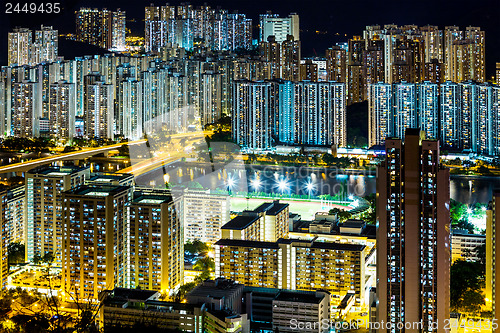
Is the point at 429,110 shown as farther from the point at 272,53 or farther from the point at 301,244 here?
the point at 301,244

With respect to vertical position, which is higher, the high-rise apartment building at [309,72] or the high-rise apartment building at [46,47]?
the high-rise apartment building at [46,47]

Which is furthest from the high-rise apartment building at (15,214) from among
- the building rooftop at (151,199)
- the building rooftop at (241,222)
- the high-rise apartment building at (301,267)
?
the high-rise apartment building at (301,267)

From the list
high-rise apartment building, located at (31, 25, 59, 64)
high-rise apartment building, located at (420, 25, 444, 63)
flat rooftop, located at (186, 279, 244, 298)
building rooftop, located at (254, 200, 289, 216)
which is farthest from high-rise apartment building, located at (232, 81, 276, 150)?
flat rooftop, located at (186, 279, 244, 298)

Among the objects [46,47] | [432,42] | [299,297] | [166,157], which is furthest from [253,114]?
[299,297]

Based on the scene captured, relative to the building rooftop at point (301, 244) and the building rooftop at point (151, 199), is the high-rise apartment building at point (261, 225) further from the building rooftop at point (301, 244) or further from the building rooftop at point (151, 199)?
the building rooftop at point (151, 199)

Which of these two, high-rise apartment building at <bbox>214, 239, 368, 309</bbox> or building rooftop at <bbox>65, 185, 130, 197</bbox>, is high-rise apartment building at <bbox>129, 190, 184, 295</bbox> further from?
high-rise apartment building at <bbox>214, 239, 368, 309</bbox>
